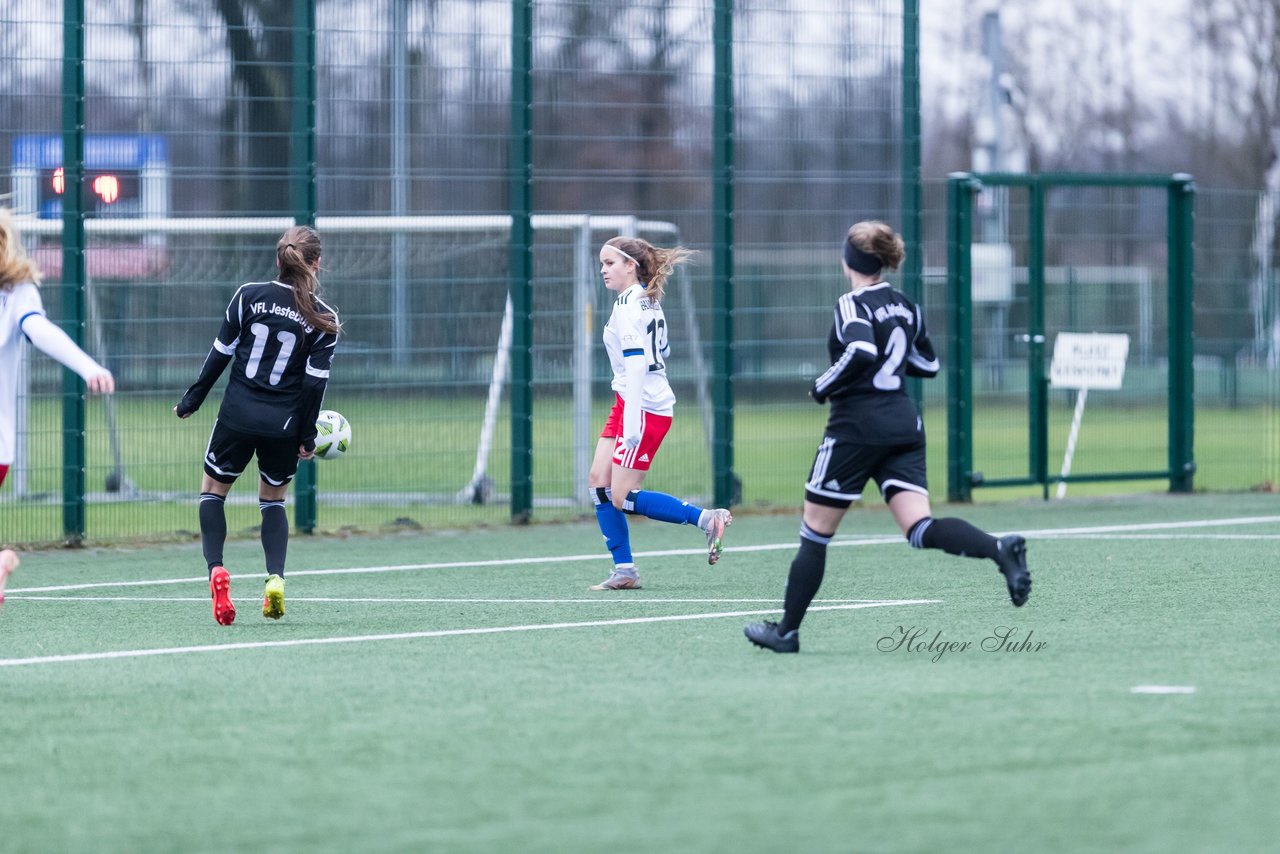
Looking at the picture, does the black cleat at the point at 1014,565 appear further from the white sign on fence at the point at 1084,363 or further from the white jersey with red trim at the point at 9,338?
the white sign on fence at the point at 1084,363

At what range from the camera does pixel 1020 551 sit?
8.01 meters

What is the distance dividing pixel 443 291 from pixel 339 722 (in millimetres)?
8758

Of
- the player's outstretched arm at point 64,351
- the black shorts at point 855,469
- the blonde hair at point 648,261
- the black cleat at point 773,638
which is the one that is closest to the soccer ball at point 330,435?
the blonde hair at point 648,261

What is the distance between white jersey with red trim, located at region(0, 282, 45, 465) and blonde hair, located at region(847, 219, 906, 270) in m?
3.06

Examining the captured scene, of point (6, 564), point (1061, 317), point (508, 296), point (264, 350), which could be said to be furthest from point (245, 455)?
point (1061, 317)

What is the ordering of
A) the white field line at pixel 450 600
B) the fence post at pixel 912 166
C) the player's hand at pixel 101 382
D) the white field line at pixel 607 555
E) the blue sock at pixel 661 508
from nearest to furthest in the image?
the player's hand at pixel 101 382 < the white field line at pixel 450 600 < the blue sock at pixel 661 508 < the white field line at pixel 607 555 < the fence post at pixel 912 166

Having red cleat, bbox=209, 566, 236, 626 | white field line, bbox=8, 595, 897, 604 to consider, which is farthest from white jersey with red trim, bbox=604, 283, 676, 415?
red cleat, bbox=209, 566, 236, 626

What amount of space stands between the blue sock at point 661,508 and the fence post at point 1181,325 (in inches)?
293

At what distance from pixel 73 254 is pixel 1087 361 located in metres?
8.21

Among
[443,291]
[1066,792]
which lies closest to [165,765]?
[1066,792]

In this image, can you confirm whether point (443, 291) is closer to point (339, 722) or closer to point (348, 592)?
point (348, 592)

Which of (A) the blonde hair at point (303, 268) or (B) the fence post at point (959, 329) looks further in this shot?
(B) the fence post at point (959, 329)

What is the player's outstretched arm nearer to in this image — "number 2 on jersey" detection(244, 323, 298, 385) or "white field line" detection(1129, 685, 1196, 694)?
"number 2 on jersey" detection(244, 323, 298, 385)

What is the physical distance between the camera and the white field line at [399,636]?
8.30 m
